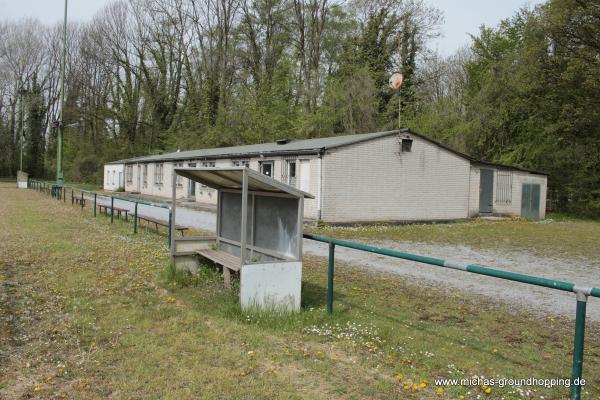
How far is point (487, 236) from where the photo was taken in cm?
1652

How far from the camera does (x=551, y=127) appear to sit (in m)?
29.8

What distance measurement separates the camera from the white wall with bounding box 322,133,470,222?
18.6m

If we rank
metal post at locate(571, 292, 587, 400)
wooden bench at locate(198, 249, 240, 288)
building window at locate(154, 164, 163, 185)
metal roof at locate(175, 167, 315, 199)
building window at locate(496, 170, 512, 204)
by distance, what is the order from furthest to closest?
building window at locate(154, 164, 163, 185) < building window at locate(496, 170, 512, 204) < wooden bench at locate(198, 249, 240, 288) < metal roof at locate(175, 167, 315, 199) < metal post at locate(571, 292, 587, 400)

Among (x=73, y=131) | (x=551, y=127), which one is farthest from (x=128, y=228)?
(x=73, y=131)

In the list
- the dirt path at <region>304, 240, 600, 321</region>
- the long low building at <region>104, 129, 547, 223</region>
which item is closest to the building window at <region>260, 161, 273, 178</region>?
the long low building at <region>104, 129, 547, 223</region>

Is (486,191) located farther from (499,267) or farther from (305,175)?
(499,267)

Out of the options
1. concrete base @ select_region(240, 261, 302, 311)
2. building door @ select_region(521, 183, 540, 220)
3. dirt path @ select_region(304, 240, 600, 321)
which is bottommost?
dirt path @ select_region(304, 240, 600, 321)

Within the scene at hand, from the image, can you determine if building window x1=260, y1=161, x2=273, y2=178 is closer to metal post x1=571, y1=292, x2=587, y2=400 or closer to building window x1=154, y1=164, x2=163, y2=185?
building window x1=154, y1=164, x2=163, y2=185

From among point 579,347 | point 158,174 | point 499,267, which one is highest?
point 158,174

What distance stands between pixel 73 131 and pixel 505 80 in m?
47.6

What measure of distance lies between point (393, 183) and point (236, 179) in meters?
14.1

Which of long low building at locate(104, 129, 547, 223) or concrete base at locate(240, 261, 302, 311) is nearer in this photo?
concrete base at locate(240, 261, 302, 311)

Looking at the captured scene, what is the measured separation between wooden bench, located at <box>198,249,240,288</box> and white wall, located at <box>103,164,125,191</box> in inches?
1387

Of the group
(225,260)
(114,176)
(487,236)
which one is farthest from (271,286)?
(114,176)
